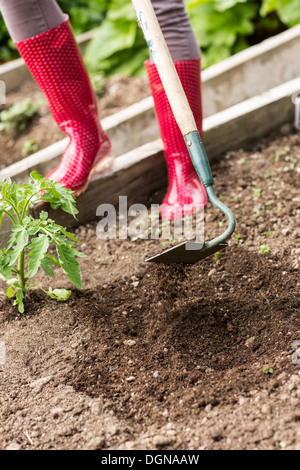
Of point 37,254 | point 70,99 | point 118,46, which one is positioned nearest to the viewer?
point 37,254

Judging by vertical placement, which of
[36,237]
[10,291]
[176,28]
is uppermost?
[176,28]

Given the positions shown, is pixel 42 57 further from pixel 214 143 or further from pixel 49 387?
pixel 49 387

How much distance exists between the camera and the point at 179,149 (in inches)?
86.8

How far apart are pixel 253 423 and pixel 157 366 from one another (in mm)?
347

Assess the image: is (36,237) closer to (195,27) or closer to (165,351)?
(165,351)

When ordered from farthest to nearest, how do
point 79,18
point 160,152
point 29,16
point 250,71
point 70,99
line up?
point 79,18 → point 250,71 → point 160,152 → point 70,99 → point 29,16

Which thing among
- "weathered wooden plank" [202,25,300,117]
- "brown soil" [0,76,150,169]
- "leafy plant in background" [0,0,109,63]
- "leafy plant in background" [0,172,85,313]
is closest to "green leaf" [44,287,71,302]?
"leafy plant in background" [0,172,85,313]

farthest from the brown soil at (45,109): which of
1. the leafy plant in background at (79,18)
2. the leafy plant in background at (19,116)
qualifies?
the leafy plant in background at (79,18)

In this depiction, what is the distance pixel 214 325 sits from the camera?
5.62 ft

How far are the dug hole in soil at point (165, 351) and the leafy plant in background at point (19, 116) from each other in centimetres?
160

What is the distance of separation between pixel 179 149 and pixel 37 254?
0.85 m

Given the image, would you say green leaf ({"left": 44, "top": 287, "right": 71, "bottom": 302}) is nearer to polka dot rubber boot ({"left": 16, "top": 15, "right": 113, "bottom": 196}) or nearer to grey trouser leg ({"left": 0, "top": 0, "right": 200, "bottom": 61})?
polka dot rubber boot ({"left": 16, "top": 15, "right": 113, "bottom": 196})

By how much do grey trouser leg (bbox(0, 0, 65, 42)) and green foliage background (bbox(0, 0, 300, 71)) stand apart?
1562 mm

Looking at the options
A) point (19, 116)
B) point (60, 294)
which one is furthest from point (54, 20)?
point (19, 116)
